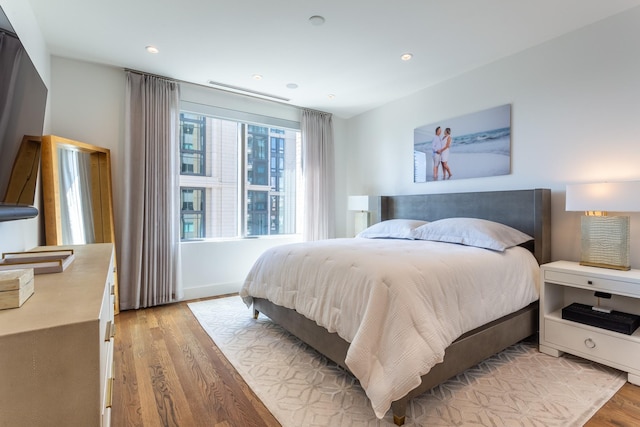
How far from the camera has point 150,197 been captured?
11.0 ft

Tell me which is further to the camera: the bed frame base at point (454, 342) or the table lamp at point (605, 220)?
the table lamp at point (605, 220)

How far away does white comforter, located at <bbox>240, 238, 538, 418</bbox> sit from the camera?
150cm

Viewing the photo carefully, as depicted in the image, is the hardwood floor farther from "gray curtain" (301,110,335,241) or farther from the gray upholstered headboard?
"gray curtain" (301,110,335,241)

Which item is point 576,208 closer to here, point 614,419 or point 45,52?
point 614,419

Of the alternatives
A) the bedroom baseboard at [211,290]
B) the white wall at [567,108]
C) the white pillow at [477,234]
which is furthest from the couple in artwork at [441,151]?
the bedroom baseboard at [211,290]

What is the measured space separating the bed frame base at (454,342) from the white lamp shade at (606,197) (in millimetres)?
886

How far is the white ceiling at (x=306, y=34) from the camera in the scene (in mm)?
2254

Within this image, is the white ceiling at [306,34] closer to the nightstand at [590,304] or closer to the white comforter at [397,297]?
the white comforter at [397,297]

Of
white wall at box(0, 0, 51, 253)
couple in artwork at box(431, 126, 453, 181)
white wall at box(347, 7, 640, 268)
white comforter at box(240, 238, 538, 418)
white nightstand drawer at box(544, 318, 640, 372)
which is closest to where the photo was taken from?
white comforter at box(240, 238, 538, 418)

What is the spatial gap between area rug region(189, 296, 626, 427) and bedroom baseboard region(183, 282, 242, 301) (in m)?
1.44

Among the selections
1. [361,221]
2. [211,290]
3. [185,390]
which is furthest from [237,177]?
[185,390]

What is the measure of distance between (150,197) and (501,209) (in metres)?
3.74

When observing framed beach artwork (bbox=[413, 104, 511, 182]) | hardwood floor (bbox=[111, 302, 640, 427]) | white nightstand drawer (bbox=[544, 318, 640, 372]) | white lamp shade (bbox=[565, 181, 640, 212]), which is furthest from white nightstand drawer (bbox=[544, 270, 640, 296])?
framed beach artwork (bbox=[413, 104, 511, 182])

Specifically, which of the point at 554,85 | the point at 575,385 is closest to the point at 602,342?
the point at 575,385
